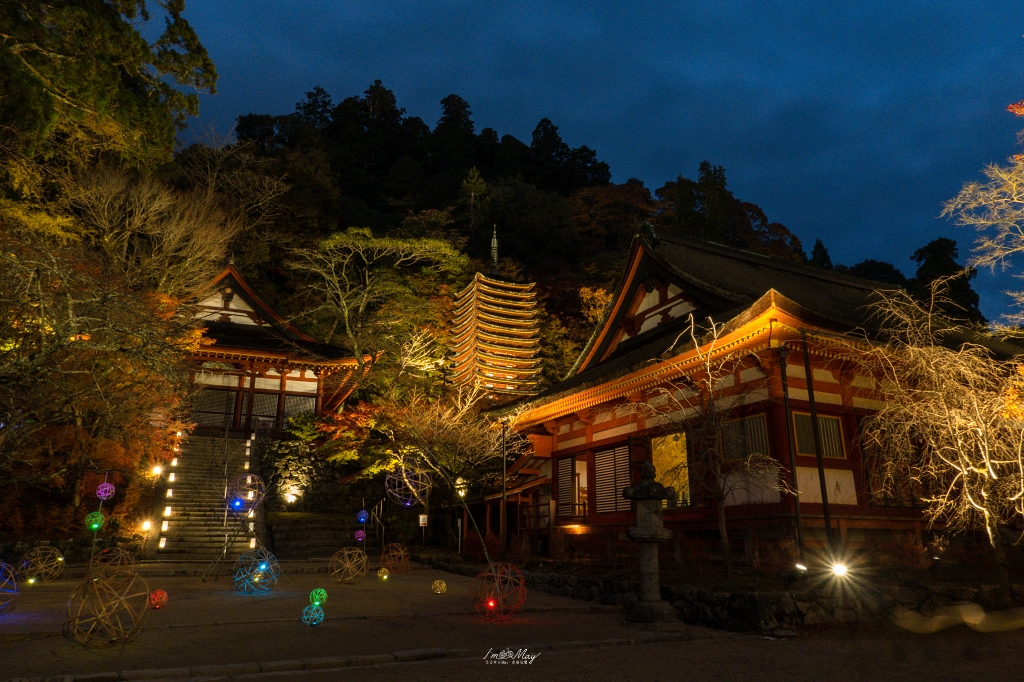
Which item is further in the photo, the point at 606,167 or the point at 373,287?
the point at 606,167

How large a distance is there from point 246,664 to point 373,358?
830 inches

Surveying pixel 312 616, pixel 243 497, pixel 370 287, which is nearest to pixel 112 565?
pixel 243 497

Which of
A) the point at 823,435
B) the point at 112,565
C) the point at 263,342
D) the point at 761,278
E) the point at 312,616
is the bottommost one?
the point at 312,616

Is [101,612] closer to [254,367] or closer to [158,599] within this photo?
[158,599]

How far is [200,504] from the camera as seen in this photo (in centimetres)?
1908

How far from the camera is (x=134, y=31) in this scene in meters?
10.5

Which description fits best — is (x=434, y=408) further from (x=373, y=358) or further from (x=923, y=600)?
(x=923, y=600)

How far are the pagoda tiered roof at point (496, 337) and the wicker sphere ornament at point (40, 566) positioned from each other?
1825 cm

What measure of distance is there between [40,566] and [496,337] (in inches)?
811

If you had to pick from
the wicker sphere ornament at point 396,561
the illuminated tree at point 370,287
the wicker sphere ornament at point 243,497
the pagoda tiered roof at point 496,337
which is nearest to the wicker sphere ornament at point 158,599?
the wicker sphere ornament at point 243,497

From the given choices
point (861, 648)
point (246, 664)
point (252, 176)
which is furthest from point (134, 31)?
point (252, 176)

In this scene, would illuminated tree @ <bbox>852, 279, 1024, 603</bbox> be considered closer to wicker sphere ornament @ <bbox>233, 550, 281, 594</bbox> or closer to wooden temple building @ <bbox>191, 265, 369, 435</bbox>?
wicker sphere ornament @ <bbox>233, 550, 281, 594</bbox>

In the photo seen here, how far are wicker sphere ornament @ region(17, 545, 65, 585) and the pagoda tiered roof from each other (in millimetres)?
18247

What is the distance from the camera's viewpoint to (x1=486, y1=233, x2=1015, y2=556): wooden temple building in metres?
11.0
